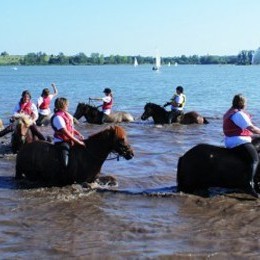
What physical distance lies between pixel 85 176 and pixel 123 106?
1123 inches

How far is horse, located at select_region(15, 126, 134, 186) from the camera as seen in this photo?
481 inches

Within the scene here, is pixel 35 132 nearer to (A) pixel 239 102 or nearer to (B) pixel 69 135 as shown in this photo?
(B) pixel 69 135

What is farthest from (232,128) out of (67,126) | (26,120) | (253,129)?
(26,120)

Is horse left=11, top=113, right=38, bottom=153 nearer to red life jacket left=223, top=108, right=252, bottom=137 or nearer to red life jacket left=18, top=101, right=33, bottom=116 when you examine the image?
red life jacket left=18, top=101, right=33, bottom=116

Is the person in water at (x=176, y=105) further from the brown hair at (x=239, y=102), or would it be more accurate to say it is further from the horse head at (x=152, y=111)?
the brown hair at (x=239, y=102)

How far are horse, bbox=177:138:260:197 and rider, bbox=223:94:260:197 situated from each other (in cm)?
10

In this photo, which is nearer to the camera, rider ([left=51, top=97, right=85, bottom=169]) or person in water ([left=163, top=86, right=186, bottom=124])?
rider ([left=51, top=97, right=85, bottom=169])

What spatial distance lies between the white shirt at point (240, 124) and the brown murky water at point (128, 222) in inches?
44.6

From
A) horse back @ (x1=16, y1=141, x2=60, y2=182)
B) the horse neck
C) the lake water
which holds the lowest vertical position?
the lake water

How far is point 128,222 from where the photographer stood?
32.5ft

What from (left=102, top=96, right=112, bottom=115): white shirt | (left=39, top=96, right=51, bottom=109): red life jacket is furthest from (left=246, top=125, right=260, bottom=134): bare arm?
(left=102, top=96, right=112, bottom=115): white shirt

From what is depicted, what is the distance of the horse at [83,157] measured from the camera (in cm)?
1221

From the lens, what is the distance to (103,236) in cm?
909

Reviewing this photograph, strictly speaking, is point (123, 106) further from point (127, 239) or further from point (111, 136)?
point (127, 239)
